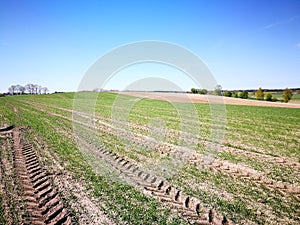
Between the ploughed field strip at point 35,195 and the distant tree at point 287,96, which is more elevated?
the distant tree at point 287,96

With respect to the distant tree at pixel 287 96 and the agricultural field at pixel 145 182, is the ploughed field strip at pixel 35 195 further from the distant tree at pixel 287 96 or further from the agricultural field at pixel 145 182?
the distant tree at pixel 287 96

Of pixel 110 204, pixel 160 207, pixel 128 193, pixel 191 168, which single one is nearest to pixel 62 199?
pixel 110 204

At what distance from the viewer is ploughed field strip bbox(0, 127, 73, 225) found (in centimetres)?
443

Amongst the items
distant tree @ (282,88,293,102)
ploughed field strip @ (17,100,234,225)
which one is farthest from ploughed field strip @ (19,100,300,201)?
distant tree @ (282,88,293,102)

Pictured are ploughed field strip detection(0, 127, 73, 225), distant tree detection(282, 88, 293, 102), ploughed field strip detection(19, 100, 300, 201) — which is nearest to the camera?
ploughed field strip detection(0, 127, 73, 225)

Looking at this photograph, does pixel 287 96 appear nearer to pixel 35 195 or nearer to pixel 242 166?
pixel 242 166

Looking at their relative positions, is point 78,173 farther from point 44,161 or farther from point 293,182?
point 293,182

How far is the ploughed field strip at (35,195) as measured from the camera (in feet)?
14.5

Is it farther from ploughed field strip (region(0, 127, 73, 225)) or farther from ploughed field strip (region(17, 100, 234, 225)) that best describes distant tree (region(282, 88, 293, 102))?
ploughed field strip (region(0, 127, 73, 225))

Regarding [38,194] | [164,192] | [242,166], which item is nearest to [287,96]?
[242,166]

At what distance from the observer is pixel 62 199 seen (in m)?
5.20

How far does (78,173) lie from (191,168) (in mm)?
4006

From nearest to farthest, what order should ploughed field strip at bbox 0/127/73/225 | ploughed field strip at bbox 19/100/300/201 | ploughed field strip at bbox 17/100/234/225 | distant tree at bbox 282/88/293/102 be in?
ploughed field strip at bbox 0/127/73/225 → ploughed field strip at bbox 17/100/234/225 → ploughed field strip at bbox 19/100/300/201 → distant tree at bbox 282/88/293/102

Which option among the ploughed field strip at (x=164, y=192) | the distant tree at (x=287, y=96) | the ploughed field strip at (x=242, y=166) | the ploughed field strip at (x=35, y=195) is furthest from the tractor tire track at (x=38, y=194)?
the distant tree at (x=287, y=96)
